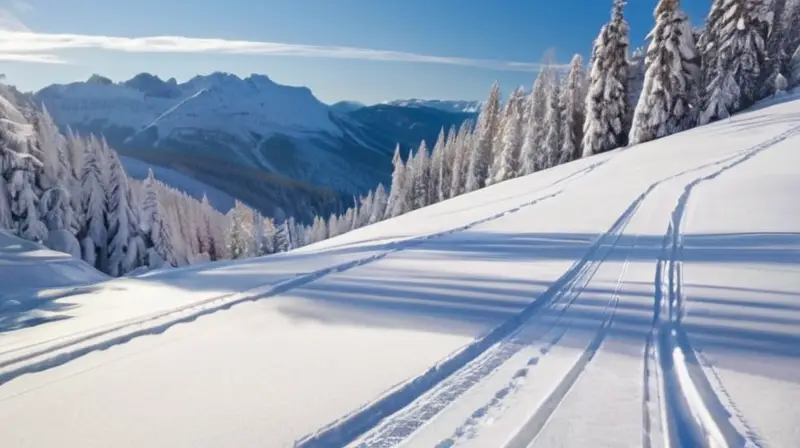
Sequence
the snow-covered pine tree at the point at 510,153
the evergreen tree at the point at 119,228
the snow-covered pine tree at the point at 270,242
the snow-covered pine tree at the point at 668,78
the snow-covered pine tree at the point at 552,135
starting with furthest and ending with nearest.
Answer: the snow-covered pine tree at the point at 270,242, the snow-covered pine tree at the point at 510,153, the snow-covered pine tree at the point at 552,135, the snow-covered pine tree at the point at 668,78, the evergreen tree at the point at 119,228

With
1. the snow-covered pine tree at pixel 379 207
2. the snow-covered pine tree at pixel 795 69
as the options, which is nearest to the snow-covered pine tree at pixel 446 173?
the snow-covered pine tree at pixel 379 207

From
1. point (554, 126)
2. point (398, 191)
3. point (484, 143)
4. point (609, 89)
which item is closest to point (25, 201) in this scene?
point (609, 89)

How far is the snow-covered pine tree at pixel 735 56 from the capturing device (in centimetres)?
3112

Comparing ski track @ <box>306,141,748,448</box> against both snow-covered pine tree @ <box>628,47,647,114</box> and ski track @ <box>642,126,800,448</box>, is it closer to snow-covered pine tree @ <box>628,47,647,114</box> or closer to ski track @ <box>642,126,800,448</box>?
ski track @ <box>642,126,800,448</box>

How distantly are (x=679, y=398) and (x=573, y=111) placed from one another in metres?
38.0

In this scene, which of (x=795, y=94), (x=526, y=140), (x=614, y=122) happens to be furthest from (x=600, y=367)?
(x=795, y=94)

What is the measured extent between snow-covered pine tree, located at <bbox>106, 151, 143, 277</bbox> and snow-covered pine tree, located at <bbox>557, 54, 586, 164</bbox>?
32.2 metres

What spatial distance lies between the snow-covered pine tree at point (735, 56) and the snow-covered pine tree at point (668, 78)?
1443 millimetres

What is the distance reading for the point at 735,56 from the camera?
31469mm

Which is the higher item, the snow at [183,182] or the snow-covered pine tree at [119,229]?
the snow at [183,182]

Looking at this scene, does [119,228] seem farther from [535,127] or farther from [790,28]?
[790,28]

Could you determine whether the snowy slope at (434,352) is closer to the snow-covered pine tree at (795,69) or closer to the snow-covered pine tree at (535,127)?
the snow-covered pine tree at (535,127)

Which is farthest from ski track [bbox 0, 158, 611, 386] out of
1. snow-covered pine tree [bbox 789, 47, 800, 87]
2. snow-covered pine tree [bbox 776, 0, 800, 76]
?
snow-covered pine tree [bbox 776, 0, 800, 76]

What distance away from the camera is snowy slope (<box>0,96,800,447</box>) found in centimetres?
344
